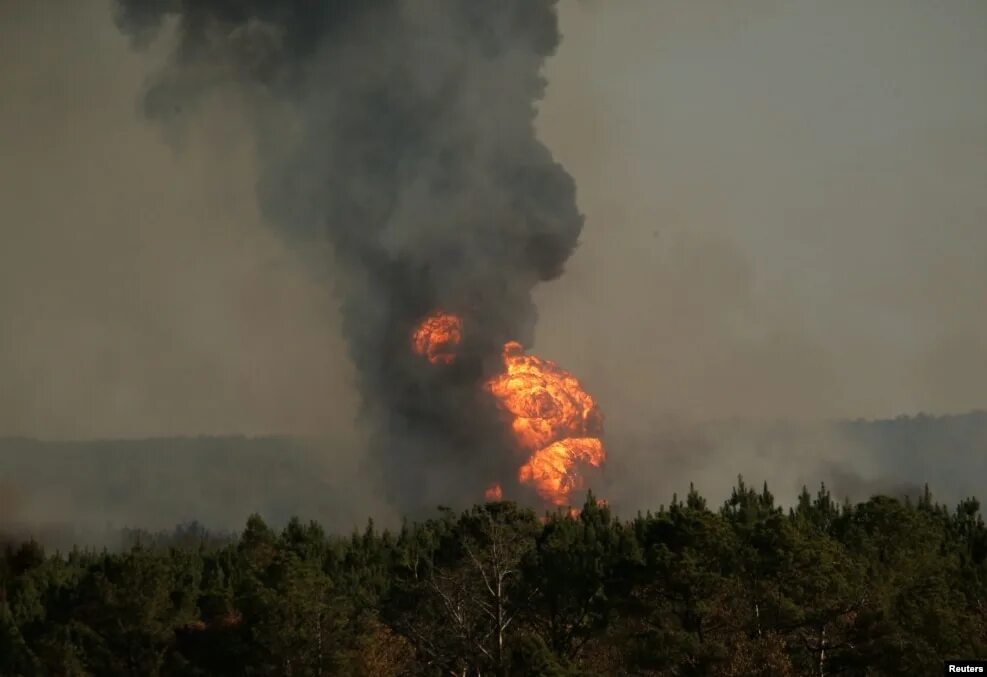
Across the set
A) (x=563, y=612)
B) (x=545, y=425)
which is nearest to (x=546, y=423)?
(x=545, y=425)

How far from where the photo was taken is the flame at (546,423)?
168m

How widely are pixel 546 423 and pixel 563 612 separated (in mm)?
83448

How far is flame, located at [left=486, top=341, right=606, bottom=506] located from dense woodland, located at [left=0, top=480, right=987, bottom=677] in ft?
197

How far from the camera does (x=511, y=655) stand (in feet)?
240

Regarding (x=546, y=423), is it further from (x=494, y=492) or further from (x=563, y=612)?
(x=563, y=612)

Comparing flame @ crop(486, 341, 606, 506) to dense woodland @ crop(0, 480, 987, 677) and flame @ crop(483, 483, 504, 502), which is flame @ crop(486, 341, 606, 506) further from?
dense woodland @ crop(0, 480, 987, 677)

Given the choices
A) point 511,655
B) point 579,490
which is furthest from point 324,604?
point 579,490

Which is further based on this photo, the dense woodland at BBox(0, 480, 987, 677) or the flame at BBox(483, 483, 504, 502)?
the flame at BBox(483, 483, 504, 502)

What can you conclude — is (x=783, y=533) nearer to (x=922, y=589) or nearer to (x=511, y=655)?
(x=922, y=589)

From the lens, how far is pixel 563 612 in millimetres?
86000

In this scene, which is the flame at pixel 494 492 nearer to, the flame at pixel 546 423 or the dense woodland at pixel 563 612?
the flame at pixel 546 423

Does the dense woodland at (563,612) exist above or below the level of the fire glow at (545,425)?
below

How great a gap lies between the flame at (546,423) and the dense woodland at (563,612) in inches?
2367

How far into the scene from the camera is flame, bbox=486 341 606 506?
167500mm
